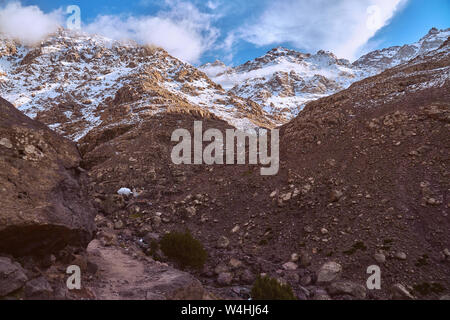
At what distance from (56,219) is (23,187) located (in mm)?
1531

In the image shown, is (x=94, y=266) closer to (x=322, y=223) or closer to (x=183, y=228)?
(x=183, y=228)

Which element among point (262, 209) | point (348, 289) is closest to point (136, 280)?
point (348, 289)

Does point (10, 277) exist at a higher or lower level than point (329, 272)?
higher

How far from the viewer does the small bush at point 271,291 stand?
9.38m

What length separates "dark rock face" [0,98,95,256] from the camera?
28.4 feet

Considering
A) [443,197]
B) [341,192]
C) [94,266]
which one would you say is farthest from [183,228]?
[443,197]

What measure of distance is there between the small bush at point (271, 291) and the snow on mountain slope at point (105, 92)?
42.5 metres

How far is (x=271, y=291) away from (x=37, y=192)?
8.88m

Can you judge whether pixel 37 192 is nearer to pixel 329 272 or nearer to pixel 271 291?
pixel 271 291

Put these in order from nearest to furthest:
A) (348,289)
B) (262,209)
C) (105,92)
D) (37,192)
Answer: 1. (37,192)
2. (348,289)
3. (262,209)
4. (105,92)

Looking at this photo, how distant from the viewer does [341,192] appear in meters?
16.2

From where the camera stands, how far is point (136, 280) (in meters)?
11.6

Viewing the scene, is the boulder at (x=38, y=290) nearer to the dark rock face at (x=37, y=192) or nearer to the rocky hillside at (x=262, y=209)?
the rocky hillside at (x=262, y=209)

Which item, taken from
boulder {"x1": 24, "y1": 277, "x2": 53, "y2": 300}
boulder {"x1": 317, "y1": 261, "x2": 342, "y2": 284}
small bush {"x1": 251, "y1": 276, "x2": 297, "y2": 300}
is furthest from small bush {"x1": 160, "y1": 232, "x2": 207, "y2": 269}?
boulder {"x1": 24, "y1": 277, "x2": 53, "y2": 300}
